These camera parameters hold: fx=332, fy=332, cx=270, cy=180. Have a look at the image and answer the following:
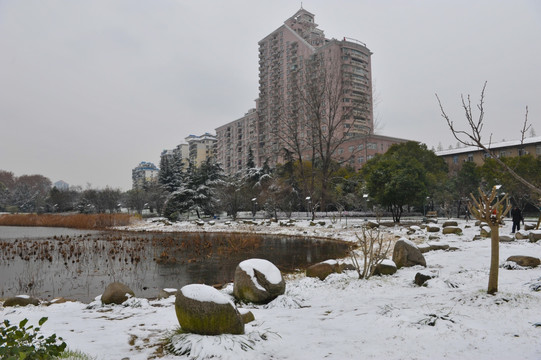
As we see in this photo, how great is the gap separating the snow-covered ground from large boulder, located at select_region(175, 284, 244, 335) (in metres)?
0.15

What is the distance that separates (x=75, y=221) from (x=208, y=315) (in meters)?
30.6

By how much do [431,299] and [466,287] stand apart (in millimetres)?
1139

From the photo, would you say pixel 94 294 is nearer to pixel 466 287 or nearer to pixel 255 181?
pixel 466 287

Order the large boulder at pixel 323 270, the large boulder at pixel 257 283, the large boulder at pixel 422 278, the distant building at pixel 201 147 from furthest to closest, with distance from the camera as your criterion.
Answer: the distant building at pixel 201 147 < the large boulder at pixel 323 270 < the large boulder at pixel 422 278 < the large boulder at pixel 257 283

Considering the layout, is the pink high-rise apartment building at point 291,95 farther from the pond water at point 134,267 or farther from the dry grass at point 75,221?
the pond water at point 134,267

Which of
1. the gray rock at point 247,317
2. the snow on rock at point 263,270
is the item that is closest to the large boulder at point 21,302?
the snow on rock at point 263,270

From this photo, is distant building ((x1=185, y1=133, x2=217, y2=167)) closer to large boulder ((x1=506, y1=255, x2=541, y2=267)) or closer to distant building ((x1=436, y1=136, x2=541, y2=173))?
distant building ((x1=436, y1=136, x2=541, y2=173))

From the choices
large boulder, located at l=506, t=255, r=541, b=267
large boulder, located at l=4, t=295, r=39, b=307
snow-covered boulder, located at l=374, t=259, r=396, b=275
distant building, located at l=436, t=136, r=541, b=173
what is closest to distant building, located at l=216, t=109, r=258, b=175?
distant building, located at l=436, t=136, r=541, b=173

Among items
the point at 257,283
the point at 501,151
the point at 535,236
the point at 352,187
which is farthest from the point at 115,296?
the point at 501,151

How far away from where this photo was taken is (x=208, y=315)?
3.86 meters

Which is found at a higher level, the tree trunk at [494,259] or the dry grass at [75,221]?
the tree trunk at [494,259]

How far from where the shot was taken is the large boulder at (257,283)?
5.91m

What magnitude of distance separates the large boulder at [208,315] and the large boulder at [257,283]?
1937 millimetres

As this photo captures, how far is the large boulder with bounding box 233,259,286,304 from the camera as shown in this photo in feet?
19.4
